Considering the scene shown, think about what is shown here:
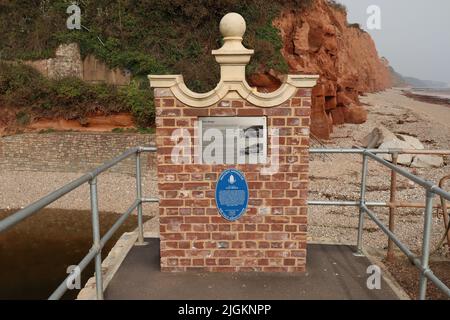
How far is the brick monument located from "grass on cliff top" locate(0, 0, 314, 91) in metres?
11.7

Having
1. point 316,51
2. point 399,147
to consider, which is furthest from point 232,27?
point 316,51

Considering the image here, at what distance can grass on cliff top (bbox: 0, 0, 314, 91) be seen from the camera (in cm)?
1534

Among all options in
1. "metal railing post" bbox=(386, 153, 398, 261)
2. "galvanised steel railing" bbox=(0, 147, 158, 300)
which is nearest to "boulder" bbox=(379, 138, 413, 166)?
"metal railing post" bbox=(386, 153, 398, 261)

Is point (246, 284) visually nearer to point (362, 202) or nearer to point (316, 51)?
point (362, 202)

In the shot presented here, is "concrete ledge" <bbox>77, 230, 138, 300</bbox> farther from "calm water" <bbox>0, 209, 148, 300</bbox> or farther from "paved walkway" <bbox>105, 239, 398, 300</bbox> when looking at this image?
"calm water" <bbox>0, 209, 148, 300</bbox>

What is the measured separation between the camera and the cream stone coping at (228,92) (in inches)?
134

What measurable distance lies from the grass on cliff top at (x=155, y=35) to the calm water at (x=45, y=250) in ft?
23.0

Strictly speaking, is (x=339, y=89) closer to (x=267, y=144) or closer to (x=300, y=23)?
(x=300, y=23)

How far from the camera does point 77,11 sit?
16.7 meters

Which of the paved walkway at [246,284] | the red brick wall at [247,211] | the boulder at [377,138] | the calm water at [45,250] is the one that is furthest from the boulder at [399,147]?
the red brick wall at [247,211]

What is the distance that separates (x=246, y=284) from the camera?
11.3 feet

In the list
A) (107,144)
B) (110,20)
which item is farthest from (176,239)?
(110,20)

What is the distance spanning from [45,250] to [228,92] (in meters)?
7.22

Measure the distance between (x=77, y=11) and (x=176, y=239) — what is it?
16.0 m
